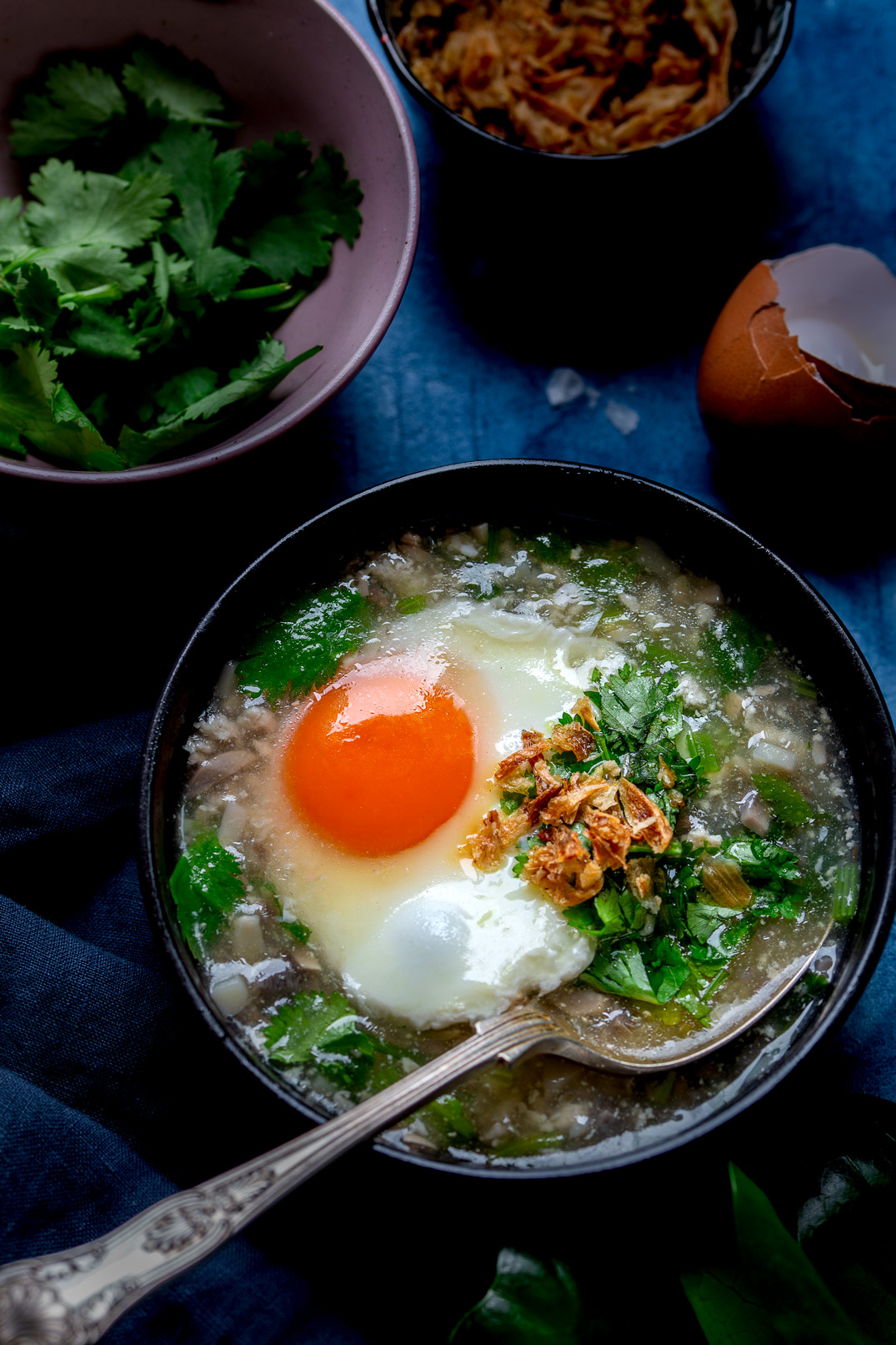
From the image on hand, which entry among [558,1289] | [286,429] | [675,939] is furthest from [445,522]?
[558,1289]

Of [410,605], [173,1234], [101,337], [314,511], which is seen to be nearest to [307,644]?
[410,605]

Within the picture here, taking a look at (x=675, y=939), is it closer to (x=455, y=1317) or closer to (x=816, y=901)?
(x=816, y=901)

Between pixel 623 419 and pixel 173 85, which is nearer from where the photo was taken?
pixel 173 85

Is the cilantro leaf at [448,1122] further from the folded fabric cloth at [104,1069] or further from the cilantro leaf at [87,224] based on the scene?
the cilantro leaf at [87,224]

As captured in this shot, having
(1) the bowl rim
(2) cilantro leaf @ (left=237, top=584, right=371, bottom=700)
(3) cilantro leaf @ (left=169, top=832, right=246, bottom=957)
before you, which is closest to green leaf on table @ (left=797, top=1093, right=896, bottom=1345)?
(3) cilantro leaf @ (left=169, top=832, right=246, bottom=957)

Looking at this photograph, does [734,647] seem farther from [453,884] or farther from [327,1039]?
[327,1039]

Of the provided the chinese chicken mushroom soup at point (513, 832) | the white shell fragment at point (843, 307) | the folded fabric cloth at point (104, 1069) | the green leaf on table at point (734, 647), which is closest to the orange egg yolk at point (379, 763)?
the chinese chicken mushroom soup at point (513, 832)
